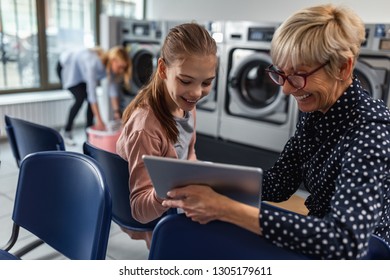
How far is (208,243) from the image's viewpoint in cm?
86

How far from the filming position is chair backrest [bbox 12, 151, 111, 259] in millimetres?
1031

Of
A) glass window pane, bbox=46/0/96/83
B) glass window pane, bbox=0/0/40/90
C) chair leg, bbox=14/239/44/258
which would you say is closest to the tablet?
chair leg, bbox=14/239/44/258

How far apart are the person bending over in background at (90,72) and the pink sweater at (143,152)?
2352 millimetres

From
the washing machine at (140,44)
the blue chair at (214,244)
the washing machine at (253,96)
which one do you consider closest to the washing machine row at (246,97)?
the washing machine at (253,96)

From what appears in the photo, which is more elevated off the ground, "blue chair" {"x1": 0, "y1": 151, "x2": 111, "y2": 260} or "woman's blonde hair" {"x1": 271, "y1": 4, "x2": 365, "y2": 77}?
"woman's blonde hair" {"x1": 271, "y1": 4, "x2": 365, "y2": 77}

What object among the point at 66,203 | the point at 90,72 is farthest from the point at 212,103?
the point at 66,203

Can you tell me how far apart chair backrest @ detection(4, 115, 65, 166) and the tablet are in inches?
41.1

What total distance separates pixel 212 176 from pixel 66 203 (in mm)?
596

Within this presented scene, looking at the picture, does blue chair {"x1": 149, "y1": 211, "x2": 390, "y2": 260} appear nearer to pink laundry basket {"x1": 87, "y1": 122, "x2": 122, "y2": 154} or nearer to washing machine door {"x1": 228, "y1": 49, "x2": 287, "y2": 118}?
pink laundry basket {"x1": 87, "y1": 122, "x2": 122, "y2": 154}

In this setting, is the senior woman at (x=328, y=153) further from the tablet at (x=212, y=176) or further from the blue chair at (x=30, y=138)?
the blue chair at (x=30, y=138)

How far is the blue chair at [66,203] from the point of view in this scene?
1031 mm

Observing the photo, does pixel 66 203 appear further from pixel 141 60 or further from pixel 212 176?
pixel 141 60

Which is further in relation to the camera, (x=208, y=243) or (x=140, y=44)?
(x=140, y=44)

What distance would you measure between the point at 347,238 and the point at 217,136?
286cm
